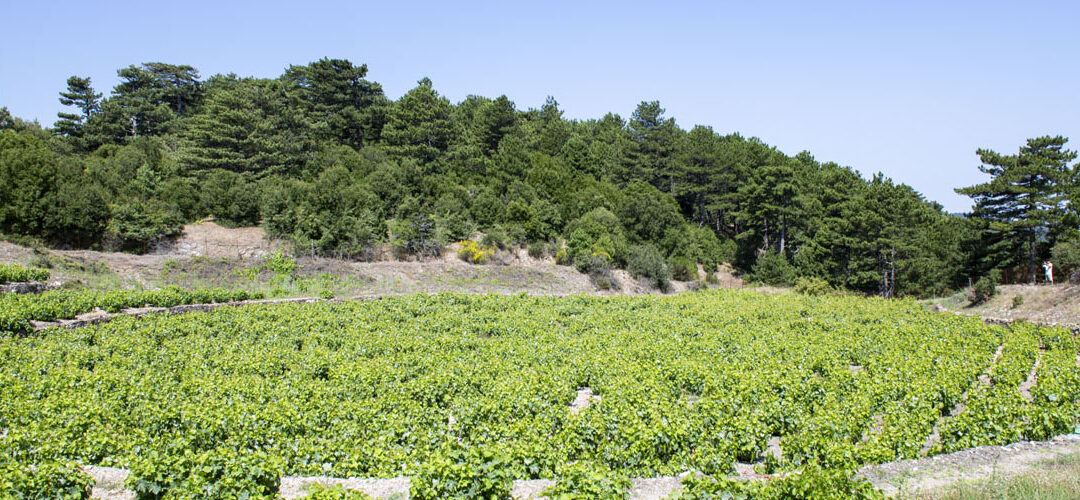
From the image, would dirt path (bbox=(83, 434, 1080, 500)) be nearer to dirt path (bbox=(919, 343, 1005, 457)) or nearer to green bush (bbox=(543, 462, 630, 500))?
green bush (bbox=(543, 462, 630, 500))

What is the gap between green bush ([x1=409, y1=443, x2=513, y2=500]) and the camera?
7.24 meters

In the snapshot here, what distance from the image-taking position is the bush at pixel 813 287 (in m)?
47.9

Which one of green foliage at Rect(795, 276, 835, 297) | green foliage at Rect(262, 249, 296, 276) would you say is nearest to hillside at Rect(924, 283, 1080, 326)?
green foliage at Rect(795, 276, 835, 297)

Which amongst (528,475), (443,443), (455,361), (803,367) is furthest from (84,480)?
(803,367)

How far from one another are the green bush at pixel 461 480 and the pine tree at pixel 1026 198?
47229 millimetres

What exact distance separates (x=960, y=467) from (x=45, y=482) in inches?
449

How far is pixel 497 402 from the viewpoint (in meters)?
11.9

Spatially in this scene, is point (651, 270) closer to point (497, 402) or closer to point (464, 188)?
point (464, 188)

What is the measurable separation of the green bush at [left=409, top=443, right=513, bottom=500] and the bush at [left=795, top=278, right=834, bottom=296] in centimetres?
4436

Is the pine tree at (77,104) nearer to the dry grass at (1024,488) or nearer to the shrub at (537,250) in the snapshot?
the shrub at (537,250)

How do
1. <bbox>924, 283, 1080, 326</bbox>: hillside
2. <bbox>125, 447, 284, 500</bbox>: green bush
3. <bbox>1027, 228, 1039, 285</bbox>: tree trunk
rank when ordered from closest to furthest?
1. <bbox>125, 447, 284, 500</bbox>: green bush
2. <bbox>924, 283, 1080, 326</bbox>: hillside
3. <bbox>1027, 228, 1039, 285</bbox>: tree trunk

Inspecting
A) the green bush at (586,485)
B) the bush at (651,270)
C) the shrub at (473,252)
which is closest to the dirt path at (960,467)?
the green bush at (586,485)

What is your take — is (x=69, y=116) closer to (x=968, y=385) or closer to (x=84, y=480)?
(x=84, y=480)

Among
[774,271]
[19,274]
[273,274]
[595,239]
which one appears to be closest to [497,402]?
[19,274]
